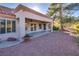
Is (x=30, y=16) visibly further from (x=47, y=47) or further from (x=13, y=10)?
(x=47, y=47)

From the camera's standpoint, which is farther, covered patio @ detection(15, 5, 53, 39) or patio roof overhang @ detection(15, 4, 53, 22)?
covered patio @ detection(15, 5, 53, 39)

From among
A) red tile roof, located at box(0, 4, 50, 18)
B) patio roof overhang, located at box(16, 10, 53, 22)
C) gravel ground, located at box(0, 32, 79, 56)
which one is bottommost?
gravel ground, located at box(0, 32, 79, 56)

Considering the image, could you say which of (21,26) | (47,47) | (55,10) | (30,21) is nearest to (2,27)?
(21,26)

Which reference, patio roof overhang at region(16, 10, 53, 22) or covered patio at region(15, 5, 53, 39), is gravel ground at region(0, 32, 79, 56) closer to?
covered patio at region(15, 5, 53, 39)

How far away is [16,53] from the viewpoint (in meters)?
7.41

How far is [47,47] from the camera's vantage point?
7.66 meters

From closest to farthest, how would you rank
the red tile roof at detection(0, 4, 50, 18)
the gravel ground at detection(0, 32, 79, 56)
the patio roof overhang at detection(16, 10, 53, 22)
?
the gravel ground at detection(0, 32, 79, 56), the red tile roof at detection(0, 4, 50, 18), the patio roof overhang at detection(16, 10, 53, 22)

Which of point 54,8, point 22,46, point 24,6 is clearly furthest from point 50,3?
point 22,46

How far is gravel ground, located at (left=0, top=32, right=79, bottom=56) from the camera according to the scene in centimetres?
743

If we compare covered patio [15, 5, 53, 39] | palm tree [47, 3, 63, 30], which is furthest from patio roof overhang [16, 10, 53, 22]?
palm tree [47, 3, 63, 30]

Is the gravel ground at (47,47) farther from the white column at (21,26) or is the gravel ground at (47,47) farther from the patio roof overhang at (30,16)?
the patio roof overhang at (30,16)

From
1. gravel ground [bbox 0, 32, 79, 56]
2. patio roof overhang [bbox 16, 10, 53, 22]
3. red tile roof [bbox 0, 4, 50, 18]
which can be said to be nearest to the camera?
gravel ground [bbox 0, 32, 79, 56]

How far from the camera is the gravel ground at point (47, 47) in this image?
24.4 ft

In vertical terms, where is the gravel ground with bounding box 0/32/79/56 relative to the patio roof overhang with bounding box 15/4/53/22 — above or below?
below
